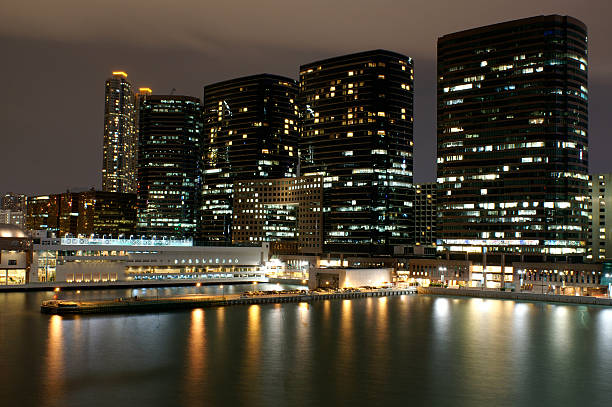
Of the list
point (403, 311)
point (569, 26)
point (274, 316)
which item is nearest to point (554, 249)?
point (569, 26)

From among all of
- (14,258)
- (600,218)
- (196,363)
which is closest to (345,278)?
(14,258)

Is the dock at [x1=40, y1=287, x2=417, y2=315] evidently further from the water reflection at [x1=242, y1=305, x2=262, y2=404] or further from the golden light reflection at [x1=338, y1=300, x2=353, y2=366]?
the golden light reflection at [x1=338, y1=300, x2=353, y2=366]

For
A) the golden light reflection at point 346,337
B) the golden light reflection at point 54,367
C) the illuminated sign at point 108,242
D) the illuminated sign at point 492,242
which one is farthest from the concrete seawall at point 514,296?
the golden light reflection at point 54,367

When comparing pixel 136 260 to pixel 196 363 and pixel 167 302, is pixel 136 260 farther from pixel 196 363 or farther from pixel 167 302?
pixel 196 363

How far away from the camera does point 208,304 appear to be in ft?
335

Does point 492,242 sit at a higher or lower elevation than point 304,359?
higher

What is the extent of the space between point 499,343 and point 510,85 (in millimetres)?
97365

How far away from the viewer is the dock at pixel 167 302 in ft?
297

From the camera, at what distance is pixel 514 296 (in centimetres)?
11994

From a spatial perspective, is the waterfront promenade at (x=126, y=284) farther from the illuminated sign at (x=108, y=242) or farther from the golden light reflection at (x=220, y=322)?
the golden light reflection at (x=220, y=322)

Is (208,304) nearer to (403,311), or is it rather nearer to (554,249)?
(403,311)

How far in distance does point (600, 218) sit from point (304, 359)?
155499 millimetres

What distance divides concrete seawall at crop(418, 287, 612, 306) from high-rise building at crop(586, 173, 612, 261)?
2981 inches

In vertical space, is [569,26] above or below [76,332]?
above
